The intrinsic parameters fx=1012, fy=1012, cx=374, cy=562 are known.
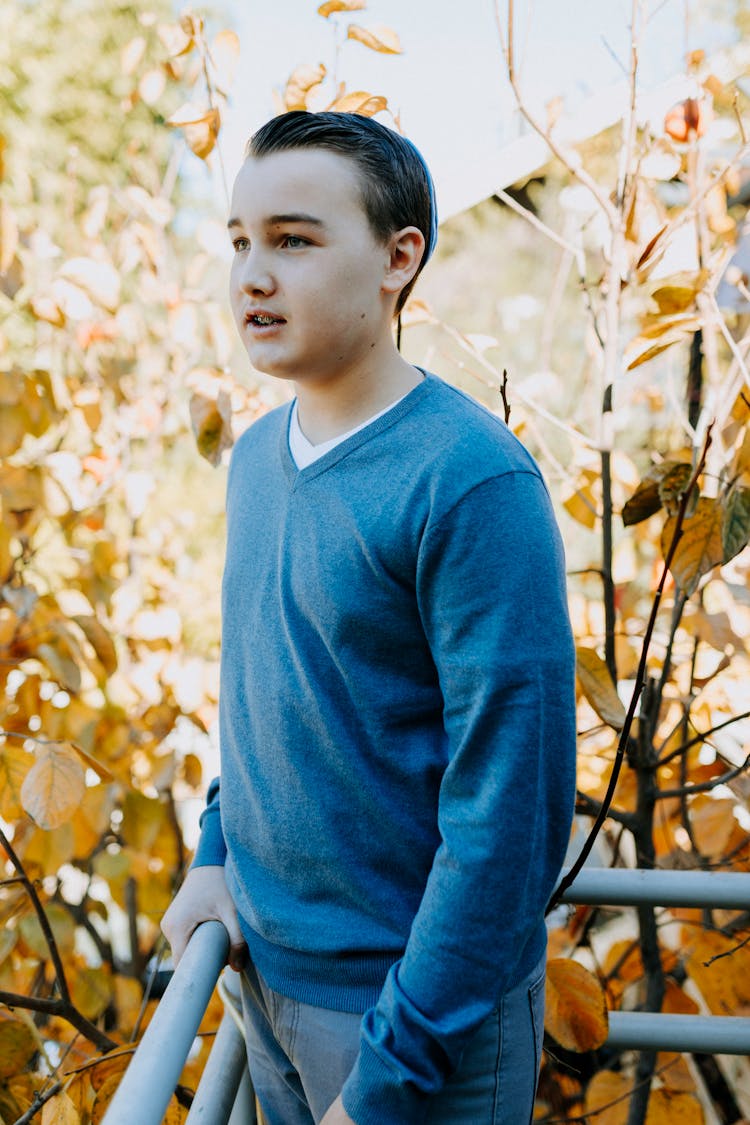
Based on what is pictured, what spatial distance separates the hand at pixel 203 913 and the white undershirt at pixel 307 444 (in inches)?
15.6

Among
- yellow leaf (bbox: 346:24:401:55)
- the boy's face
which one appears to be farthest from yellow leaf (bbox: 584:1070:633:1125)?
yellow leaf (bbox: 346:24:401:55)

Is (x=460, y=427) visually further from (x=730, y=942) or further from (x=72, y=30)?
(x=72, y=30)

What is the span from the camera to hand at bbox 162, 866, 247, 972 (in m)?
0.89

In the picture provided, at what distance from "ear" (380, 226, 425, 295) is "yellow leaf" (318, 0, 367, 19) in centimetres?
56

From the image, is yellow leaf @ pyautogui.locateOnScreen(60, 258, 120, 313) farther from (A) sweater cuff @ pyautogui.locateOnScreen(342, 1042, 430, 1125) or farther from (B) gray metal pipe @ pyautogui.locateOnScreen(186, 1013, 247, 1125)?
(A) sweater cuff @ pyautogui.locateOnScreen(342, 1042, 430, 1125)

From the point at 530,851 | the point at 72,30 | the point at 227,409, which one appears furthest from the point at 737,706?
the point at 72,30

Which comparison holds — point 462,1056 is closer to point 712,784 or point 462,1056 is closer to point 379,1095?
point 379,1095

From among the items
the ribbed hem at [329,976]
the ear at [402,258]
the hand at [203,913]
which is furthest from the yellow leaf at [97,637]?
the ear at [402,258]

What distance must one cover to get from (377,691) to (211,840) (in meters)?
0.32

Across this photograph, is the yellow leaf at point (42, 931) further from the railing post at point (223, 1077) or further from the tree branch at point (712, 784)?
the tree branch at point (712, 784)

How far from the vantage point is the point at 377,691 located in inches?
30.3

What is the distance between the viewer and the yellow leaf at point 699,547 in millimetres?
998

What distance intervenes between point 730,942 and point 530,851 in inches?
29.5

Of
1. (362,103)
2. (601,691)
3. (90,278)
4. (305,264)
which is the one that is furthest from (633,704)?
(90,278)
